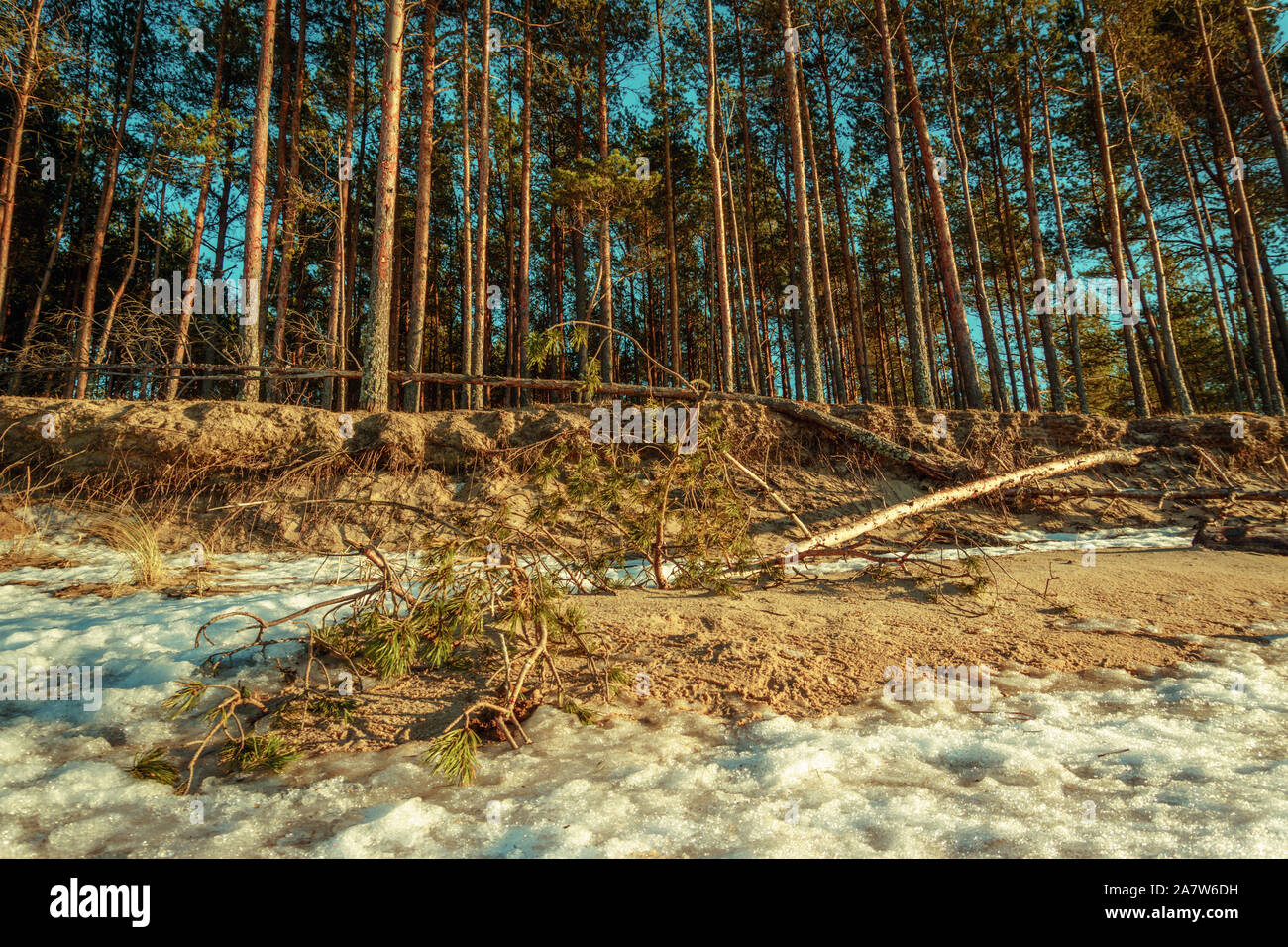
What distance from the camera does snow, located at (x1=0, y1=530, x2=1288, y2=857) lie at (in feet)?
5.22

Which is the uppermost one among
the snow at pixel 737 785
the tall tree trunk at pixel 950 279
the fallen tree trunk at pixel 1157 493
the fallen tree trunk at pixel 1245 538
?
the tall tree trunk at pixel 950 279

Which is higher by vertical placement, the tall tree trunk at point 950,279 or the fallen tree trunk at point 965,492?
the tall tree trunk at point 950,279

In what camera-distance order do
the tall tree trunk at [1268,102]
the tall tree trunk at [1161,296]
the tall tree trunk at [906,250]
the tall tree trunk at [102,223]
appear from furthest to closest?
1. the tall tree trunk at [1161,296]
2. the tall tree trunk at [1268,102]
3. the tall tree trunk at [906,250]
4. the tall tree trunk at [102,223]

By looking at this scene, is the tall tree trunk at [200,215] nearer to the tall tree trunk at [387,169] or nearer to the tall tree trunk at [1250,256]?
the tall tree trunk at [387,169]

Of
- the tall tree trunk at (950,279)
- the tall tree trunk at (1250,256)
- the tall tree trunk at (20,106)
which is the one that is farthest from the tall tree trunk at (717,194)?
the tall tree trunk at (20,106)

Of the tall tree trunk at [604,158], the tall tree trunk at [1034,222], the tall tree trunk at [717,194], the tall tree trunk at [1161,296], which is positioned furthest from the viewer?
the tall tree trunk at [1034,222]

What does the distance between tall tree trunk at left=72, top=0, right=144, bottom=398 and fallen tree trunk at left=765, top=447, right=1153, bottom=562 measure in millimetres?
11104

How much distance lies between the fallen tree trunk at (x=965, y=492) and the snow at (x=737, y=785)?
212 centimetres

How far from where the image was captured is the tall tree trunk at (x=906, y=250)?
10.4 meters

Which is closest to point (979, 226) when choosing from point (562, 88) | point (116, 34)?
point (562, 88)

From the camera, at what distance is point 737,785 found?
1.92 meters

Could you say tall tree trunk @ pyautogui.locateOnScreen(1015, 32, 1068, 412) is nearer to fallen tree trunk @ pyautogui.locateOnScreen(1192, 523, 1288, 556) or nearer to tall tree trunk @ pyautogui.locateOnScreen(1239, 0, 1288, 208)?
tall tree trunk @ pyautogui.locateOnScreen(1239, 0, 1288, 208)

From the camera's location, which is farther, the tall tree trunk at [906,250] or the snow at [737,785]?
the tall tree trunk at [906,250]
